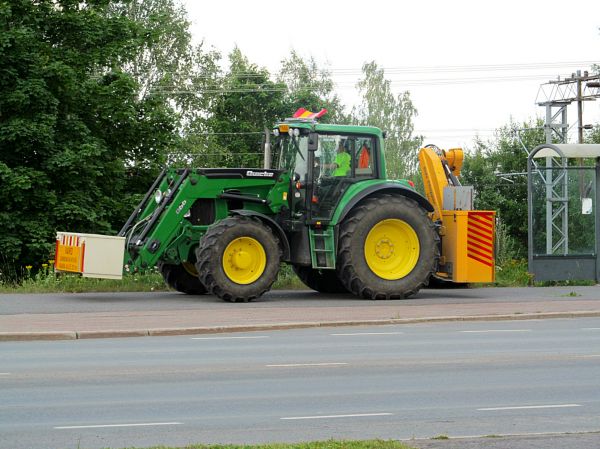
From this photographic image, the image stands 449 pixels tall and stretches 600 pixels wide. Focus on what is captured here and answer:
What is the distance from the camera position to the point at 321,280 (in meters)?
22.8

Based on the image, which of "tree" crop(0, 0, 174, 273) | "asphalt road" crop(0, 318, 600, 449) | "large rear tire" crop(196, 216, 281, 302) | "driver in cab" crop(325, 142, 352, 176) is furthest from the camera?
"tree" crop(0, 0, 174, 273)

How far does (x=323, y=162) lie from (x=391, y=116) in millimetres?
61855

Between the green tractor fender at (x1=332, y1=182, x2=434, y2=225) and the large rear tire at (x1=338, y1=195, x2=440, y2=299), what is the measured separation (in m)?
0.12

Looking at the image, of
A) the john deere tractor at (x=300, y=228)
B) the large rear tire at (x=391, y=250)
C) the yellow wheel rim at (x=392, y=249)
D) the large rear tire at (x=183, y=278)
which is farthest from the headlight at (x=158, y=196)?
the yellow wheel rim at (x=392, y=249)

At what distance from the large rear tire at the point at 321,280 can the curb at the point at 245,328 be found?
191 inches

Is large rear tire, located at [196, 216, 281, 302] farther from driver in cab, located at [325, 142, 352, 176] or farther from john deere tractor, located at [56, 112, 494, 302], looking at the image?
driver in cab, located at [325, 142, 352, 176]

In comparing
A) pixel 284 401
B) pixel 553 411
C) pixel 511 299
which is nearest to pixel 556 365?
pixel 553 411

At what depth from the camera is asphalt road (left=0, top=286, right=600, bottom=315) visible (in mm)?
19094

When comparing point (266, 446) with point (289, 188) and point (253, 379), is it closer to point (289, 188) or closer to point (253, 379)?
point (253, 379)

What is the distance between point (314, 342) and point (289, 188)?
254 inches

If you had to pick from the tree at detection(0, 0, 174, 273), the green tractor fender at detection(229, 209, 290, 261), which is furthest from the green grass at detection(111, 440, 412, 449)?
the tree at detection(0, 0, 174, 273)

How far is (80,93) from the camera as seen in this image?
31.2 metres

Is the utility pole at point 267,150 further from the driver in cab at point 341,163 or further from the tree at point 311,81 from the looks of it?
the tree at point 311,81

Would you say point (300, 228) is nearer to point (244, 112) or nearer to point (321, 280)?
point (321, 280)
